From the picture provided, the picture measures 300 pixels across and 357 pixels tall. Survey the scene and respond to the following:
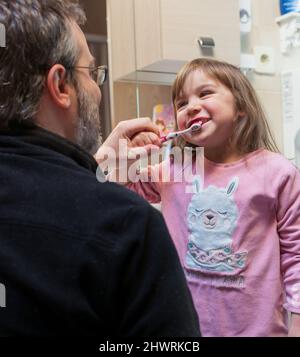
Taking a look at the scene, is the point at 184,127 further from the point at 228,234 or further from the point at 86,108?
the point at 86,108

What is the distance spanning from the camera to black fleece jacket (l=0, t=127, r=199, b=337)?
461mm

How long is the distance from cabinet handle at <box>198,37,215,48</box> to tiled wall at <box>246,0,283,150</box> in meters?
0.19

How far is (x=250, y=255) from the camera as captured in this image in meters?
0.91

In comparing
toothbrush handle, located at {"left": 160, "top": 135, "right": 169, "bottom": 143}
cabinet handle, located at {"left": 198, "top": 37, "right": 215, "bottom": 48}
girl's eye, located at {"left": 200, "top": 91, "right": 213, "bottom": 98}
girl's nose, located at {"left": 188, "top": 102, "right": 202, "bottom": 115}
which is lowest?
toothbrush handle, located at {"left": 160, "top": 135, "right": 169, "bottom": 143}

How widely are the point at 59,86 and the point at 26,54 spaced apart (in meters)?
0.06

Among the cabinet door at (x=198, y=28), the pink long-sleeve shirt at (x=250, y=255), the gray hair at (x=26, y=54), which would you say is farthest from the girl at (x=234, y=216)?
the gray hair at (x=26, y=54)

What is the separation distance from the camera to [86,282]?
47 centimetres

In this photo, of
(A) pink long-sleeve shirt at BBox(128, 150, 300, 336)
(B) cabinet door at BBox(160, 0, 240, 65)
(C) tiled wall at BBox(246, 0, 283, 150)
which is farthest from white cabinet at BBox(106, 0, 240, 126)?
(A) pink long-sleeve shirt at BBox(128, 150, 300, 336)

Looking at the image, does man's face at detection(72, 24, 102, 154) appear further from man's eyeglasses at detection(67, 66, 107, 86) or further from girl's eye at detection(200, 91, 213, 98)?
girl's eye at detection(200, 91, 213, 98)

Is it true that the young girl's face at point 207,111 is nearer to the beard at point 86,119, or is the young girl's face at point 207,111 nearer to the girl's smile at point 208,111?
the girl's smile at point 208,111

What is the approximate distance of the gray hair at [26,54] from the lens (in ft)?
1.82

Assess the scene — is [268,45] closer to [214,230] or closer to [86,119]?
[214,230]

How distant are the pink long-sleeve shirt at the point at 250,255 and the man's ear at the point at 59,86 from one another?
45 cm

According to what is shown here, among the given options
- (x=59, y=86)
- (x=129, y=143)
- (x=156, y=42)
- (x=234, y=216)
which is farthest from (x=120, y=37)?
(x=59, y=86)
